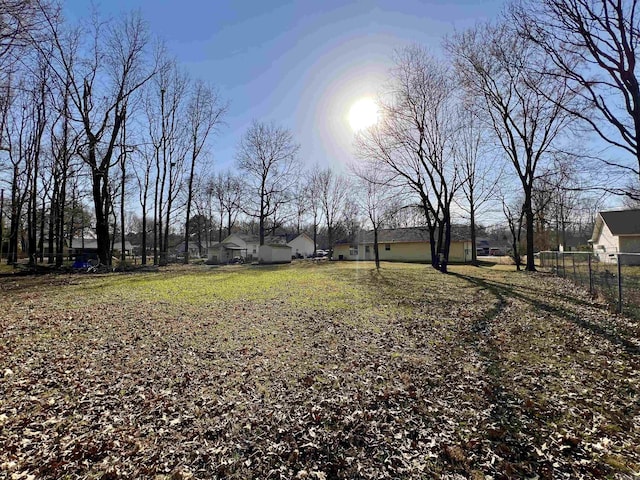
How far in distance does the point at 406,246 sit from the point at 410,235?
155 cm

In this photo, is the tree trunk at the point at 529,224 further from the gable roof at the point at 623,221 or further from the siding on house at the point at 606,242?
the gable roof at the point at 623,221

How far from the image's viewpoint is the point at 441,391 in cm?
413

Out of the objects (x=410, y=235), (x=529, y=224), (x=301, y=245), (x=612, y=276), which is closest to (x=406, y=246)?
(x=410, y=235)

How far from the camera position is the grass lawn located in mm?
2854

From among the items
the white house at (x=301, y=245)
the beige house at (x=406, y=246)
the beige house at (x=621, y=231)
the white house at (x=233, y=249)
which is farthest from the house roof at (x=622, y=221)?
the white house at (x=301, y=245)

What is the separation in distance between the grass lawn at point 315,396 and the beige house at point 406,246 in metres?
32.5

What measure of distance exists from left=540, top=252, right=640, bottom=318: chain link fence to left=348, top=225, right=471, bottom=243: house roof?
25.9 m

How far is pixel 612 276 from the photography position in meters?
8.59

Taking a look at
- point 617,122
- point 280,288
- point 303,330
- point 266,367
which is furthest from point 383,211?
point 266,367

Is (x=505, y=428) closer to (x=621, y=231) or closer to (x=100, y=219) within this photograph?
(x=100, y=219)

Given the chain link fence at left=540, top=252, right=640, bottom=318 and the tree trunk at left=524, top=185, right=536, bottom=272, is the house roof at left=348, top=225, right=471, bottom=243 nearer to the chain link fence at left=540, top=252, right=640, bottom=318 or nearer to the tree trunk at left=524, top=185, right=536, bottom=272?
the tree trunk at left=524, top=185, right=536, bottom=272

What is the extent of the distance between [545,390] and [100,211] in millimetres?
21583

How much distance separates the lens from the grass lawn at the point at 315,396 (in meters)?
2.85

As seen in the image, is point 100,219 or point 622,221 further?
point 622,221
